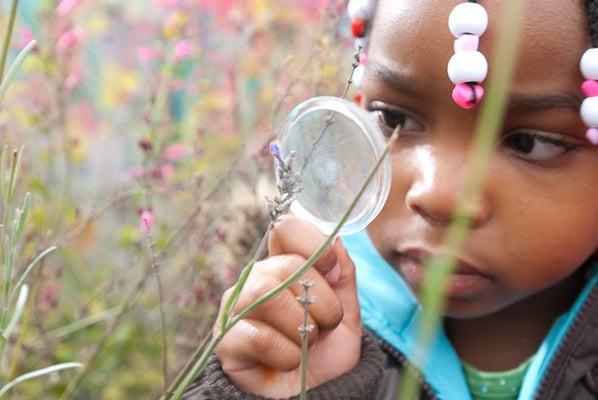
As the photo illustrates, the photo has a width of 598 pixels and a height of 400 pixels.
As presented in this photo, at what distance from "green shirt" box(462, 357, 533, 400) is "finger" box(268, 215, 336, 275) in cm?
31

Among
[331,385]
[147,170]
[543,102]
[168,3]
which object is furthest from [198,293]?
[168,3]

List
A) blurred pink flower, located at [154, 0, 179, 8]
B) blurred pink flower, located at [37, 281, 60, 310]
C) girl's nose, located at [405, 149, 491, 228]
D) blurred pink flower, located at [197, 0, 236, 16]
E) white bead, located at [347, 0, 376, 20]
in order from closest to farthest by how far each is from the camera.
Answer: girl's nose, located at [405, 149, 491, 228]
white bead, located at [347, 0, 376, 20]
blurred pink flower, located at [37, 281, 60, 310]
blurred pink flower, located at [154, 0, 179, 8]
blurred pink flower, located at [197, 0, 236, 16]

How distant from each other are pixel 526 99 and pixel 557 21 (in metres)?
0.08

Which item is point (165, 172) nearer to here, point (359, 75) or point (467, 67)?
point (359, 75)

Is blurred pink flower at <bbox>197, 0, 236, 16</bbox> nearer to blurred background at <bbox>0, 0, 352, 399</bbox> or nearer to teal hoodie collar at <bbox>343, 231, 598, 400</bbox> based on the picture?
blurred background at <bbox>0, 0, 352, 399</bbox>

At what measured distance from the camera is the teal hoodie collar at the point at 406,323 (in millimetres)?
1082

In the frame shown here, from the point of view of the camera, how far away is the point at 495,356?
3.70 feet

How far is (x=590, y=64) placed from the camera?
87 cm

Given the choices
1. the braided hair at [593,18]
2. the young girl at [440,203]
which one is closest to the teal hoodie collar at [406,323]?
the young girl at [440,203]

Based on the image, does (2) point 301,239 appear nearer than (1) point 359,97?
Yes

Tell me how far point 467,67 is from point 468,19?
0.04m

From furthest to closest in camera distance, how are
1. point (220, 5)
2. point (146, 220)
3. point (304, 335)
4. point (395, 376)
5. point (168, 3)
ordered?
point (220, 5) < point (168, 3) < point (395, 376) < point (146, 220) < point (304, 335)

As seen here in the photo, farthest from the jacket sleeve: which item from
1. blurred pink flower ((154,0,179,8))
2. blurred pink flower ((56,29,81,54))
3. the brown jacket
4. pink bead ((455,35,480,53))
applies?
blurred pink flower ((154,0,179,8))

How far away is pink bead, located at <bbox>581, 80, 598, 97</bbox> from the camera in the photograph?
2.91 ft
